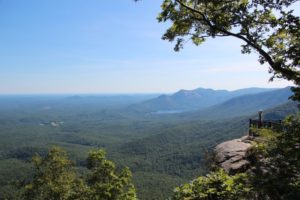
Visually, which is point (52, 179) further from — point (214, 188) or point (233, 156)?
point (214, 188)

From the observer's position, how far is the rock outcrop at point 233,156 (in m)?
15.7

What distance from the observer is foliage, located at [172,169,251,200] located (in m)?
10.9

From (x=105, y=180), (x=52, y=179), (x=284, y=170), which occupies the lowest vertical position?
(x=52, y=179)

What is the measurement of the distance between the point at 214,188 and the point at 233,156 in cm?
644

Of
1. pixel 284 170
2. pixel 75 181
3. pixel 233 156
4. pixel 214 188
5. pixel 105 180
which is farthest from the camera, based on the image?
pixel 75 181

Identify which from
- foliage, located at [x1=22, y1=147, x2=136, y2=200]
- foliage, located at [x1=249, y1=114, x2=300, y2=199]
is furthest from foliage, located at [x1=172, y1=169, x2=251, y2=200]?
foliage, located at [x1=22, y1=147, x2=136, y2=200]

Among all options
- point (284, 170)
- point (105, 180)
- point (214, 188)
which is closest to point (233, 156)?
point (214, 188)

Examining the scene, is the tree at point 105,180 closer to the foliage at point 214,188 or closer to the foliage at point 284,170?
the foliage at point 214,188

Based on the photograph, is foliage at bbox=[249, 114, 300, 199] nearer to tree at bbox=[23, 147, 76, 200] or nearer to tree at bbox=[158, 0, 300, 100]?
tree at bbox=[158, 0, 300, 100]

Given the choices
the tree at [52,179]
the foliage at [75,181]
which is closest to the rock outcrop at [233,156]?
the foliage at [75,181]

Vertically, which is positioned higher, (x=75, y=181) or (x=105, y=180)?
(x=105, y=180)

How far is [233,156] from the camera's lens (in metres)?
17.5

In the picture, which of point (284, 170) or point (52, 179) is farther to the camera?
point (52, 179)

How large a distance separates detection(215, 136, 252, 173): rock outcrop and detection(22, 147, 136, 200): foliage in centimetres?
782
